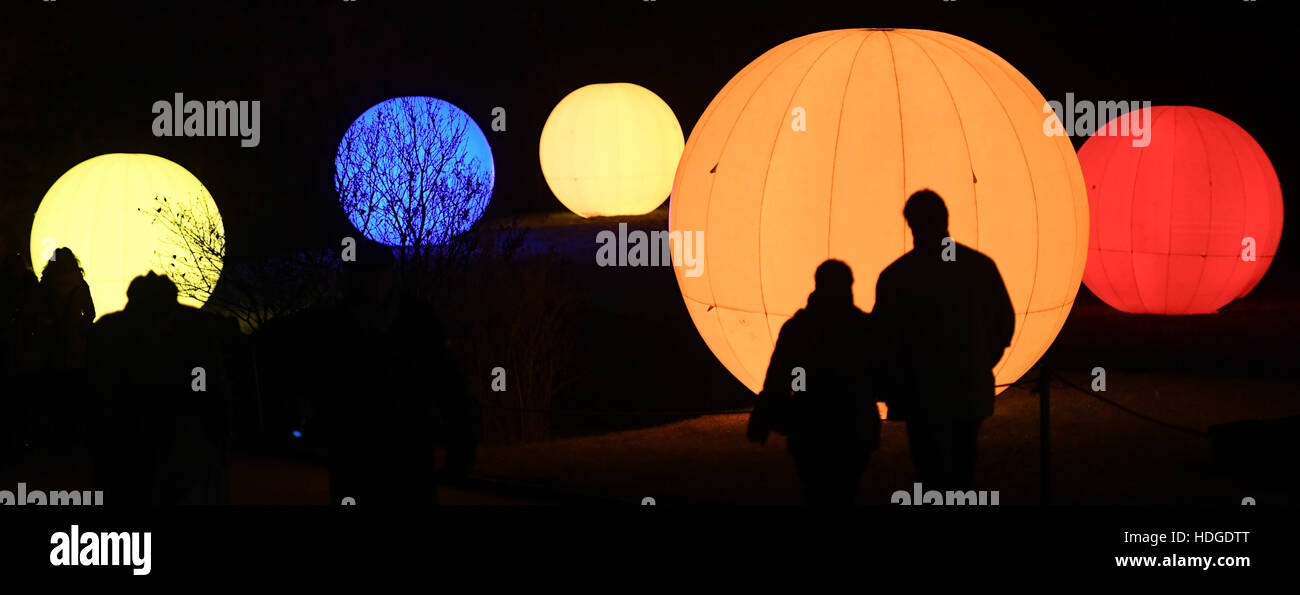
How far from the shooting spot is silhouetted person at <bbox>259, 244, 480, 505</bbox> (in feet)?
12.7

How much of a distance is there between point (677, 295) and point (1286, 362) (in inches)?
235

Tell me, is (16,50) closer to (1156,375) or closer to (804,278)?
(804,278)

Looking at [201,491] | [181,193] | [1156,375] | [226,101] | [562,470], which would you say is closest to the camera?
[201,491]

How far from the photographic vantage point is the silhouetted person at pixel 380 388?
3.86 metres

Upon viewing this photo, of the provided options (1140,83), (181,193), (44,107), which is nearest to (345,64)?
(44,107)

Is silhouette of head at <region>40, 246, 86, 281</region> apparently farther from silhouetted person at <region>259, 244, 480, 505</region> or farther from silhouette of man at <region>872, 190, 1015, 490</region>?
silhouette of man at <region>872, 190, 1015, 490</region>

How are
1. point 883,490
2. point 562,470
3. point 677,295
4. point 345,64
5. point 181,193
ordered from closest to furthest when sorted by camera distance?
point 883,490 < point 562,470 < point 181,193 < point 677,295 < point 345,64

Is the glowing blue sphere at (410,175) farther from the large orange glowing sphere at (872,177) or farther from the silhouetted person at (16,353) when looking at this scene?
the large orange glowing sphere at (872,177)

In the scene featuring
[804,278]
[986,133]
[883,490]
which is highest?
[986,133]

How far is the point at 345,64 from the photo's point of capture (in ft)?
67.1

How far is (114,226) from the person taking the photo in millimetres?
11695

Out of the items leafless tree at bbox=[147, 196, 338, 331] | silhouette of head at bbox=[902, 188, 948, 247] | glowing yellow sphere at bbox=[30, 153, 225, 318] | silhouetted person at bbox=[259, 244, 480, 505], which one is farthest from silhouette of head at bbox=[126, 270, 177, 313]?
glowing yellow sphere at bbox=[30, 153, 225, 318]

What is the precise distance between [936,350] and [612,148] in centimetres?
1495

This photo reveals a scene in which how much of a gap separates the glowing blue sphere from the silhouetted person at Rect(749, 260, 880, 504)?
5683 mm
